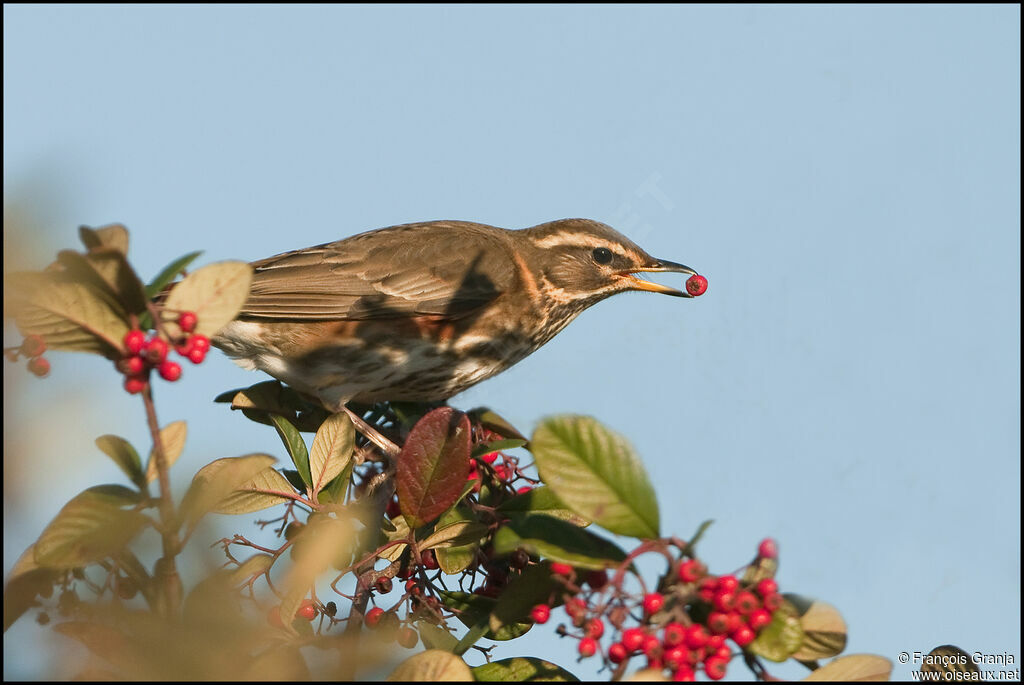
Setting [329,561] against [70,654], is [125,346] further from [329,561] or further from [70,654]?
[70,654]

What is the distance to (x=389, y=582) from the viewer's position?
4.32m

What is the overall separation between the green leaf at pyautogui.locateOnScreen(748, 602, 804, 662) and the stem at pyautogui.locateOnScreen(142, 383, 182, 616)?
156cm

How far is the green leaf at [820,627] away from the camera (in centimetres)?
285

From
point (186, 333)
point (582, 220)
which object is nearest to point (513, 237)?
point (582, 220)

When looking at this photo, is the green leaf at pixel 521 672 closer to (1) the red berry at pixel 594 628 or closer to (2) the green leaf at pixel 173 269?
(1) the red berry at pixel 594 628

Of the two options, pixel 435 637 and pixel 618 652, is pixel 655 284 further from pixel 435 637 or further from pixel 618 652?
pixel 618 652

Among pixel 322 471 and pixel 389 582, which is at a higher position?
pixel 322 471

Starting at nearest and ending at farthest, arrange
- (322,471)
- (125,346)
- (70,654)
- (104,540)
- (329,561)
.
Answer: (70,654) < (329,561) < (104,540) < (125,346) < (322,471)

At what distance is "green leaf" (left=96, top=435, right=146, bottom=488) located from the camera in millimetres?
2459

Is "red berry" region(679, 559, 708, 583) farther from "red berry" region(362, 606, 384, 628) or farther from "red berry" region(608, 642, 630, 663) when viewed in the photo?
"red berry" region(362, 606, 384, 628)

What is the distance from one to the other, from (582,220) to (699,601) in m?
5.56

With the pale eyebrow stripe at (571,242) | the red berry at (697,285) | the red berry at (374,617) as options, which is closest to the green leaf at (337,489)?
the red berry at (374,617)

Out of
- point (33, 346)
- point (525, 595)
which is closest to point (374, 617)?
point (525, 595)

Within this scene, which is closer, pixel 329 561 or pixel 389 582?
pixel 329 561
